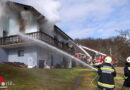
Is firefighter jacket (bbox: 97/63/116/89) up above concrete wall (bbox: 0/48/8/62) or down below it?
below

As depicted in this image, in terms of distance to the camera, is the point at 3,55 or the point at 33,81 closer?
the point at 33,81

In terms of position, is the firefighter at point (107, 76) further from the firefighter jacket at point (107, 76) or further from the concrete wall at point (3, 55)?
the concrete wall at point (3, 55)

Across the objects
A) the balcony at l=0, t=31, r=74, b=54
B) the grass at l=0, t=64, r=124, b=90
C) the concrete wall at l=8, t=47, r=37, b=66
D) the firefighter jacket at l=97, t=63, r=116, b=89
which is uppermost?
the balcony at l=0, t=31, r=74, b=54

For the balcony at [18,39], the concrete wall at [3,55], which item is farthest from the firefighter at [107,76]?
the concrete wall at [3,55]

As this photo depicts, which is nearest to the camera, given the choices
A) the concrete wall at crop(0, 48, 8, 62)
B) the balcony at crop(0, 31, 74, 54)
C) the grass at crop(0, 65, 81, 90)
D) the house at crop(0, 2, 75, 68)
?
the grass at crop(0, 65, 81, 90)

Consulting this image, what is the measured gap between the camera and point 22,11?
14.9m

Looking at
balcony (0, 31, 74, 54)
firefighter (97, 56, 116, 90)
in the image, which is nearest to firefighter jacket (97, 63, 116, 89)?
firefighter (97, 56, 116, 90)

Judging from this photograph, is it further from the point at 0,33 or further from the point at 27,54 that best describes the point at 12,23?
the point at 27,54

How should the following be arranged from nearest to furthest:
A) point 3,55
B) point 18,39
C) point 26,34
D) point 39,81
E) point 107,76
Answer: point 107,76 < point 39,81 < point 26,34 < point 18,39 < point 3,55

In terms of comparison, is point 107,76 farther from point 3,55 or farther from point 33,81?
point 3,55

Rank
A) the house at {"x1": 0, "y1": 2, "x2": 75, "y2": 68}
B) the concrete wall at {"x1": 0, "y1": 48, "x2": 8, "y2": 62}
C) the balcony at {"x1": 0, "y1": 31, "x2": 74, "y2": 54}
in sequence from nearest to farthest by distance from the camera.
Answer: the balcony at {"x1": 0, "y1": 31, "x2": 74, "y2": 54}, the house at {"x1": 0, "y1": 2, "x2": 75, "y2": 68}, the concrete wall at {"x1": 0, "y1": 48, "x2": 8, "y2": 62}

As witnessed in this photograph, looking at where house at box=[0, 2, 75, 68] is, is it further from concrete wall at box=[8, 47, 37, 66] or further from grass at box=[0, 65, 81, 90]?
grass at box=[0, 65, 81, 90]

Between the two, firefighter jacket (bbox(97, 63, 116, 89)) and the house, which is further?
the house

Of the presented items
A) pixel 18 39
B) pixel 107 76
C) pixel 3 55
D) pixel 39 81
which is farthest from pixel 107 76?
pixel 3 55
